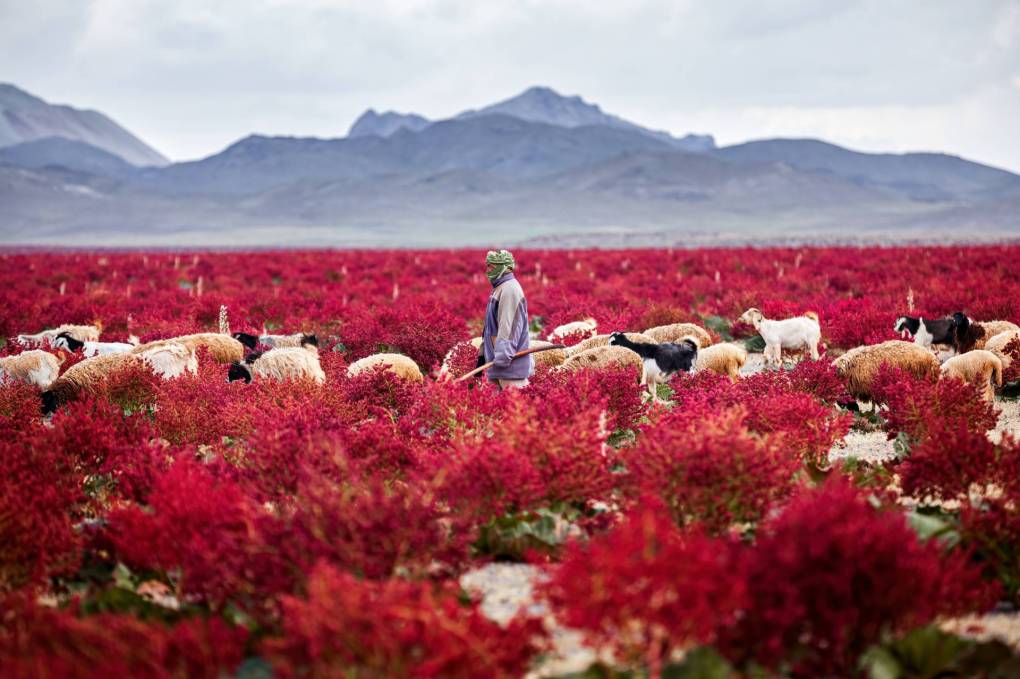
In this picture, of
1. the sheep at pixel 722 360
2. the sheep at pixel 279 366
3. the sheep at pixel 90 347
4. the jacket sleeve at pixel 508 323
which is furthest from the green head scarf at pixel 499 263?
the sheep at pixel 90 347

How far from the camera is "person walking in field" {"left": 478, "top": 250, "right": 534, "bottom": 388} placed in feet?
25.9

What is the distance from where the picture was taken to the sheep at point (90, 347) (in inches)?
447

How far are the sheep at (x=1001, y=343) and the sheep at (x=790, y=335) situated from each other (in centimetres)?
207

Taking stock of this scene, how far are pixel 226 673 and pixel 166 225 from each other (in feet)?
461

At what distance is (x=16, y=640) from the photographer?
387 centimetres

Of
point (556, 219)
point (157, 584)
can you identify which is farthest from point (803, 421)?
point (556, 219)

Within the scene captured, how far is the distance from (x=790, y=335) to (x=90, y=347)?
9.07 metres

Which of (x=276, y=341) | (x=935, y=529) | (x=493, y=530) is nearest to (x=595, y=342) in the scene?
(x=276, y=341)

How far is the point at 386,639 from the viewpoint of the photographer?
3332mm

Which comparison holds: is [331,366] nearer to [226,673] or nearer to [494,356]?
[494,356]

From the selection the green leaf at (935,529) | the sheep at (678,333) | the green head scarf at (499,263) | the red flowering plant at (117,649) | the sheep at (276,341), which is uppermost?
the green head scarf at (499,263)

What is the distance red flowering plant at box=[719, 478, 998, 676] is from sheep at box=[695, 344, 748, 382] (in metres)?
6.67

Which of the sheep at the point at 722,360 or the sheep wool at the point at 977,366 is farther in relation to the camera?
the sheep at the point at 722,360

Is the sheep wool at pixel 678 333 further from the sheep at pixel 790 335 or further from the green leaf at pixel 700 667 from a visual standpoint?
the green leaf at pixel 700 667
